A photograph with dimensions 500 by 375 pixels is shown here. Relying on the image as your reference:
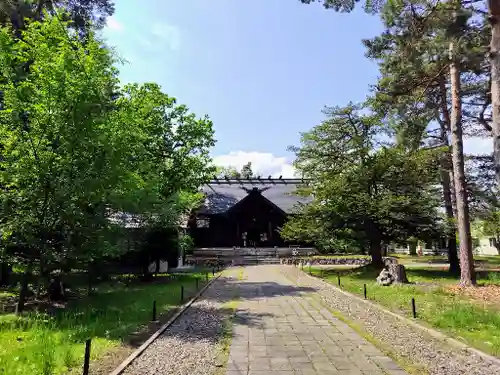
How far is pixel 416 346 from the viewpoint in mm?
7035

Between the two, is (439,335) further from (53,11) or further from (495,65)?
(53,11)

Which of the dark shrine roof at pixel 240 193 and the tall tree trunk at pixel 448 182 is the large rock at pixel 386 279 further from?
the dark shrine roof at pixel 240 193

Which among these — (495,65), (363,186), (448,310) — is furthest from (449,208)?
(495,65)

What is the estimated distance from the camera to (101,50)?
464 inches

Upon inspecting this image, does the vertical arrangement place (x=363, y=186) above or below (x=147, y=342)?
above

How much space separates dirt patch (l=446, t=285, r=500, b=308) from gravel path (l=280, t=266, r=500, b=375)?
417cm

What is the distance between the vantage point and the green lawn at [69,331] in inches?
240

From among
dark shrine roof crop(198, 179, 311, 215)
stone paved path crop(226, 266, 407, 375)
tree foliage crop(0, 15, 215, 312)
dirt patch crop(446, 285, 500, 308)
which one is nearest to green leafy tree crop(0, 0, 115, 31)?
tree foliage crop(0, 15, 215, 312)

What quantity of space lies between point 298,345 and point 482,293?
981 cm

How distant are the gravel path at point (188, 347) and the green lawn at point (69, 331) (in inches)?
34.4

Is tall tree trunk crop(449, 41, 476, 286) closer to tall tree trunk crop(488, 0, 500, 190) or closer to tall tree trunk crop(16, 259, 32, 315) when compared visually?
tall tree trunk crop(488, 0, 500, 190)

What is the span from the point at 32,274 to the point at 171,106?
659 inches

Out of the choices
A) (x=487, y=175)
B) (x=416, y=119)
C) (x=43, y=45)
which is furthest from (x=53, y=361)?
(x=487, y=175)

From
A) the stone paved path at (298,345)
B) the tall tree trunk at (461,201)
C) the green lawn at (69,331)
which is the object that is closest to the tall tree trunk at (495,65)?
the stone paved path at (298,345)
